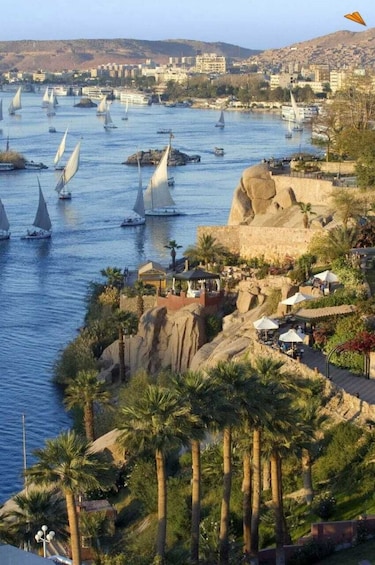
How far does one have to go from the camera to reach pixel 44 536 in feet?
43.7

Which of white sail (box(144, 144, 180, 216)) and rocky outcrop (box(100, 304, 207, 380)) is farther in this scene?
white sail (box(144, 144, 180, 216))

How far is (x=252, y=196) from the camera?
31.6 meters

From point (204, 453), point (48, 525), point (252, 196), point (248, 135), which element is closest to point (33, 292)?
point (252, 196)

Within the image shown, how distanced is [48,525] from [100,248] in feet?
97.6

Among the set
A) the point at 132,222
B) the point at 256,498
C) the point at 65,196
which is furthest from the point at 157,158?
the point at 256,498

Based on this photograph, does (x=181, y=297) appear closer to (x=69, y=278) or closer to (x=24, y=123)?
(x=69, y=278)

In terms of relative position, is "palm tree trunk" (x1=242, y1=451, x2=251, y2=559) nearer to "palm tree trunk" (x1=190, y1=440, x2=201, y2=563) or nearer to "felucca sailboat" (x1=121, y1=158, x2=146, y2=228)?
"palm tree trunk" (x1=190, y1=440, x2=201, y2=563)

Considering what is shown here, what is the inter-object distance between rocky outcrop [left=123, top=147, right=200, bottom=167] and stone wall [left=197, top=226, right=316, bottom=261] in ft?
131

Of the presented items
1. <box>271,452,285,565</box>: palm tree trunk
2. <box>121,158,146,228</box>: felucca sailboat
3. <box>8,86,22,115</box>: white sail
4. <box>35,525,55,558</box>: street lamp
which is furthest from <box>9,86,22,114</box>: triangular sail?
<box>35,525,55,558</box>: street lamp

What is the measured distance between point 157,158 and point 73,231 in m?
23.7

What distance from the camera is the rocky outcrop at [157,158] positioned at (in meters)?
69.8

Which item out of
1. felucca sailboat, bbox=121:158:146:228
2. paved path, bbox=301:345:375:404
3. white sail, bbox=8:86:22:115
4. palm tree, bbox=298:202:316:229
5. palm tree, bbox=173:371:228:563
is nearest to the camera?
palm tree, bbox=173:371:228:563

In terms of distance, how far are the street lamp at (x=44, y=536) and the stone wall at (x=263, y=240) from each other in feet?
48.3

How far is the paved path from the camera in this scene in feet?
55.1
